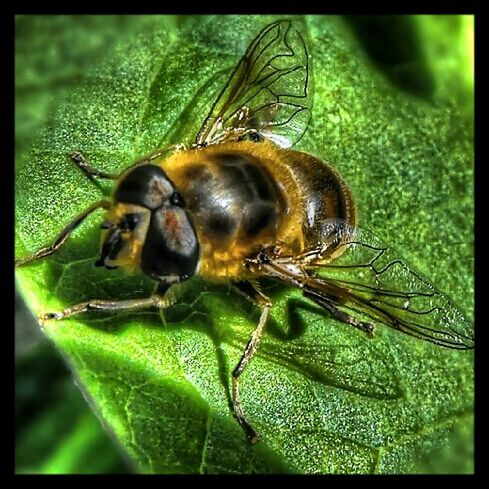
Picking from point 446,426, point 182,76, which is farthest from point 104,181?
point 446,426

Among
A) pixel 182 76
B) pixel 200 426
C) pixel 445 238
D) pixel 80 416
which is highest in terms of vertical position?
pixel 182 76

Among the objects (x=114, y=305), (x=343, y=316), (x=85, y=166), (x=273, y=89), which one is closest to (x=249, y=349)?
(x=343, y=316)

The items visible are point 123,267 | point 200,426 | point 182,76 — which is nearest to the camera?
point 200,426

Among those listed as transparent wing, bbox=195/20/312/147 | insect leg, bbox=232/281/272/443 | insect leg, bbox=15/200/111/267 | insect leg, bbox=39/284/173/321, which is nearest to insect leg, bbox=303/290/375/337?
insect leg, bbox=232/281/272/443

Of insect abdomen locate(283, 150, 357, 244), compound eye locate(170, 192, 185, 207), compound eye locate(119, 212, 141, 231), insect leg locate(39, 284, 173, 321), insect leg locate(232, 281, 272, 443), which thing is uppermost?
compound eye locate(170, 192, 185, 207)

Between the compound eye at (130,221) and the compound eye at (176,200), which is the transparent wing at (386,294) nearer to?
the compound eye at (176,200)

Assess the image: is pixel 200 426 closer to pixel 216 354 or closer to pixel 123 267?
pixel 216 354

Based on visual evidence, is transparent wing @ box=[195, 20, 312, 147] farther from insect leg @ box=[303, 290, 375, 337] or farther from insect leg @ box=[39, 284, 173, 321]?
insect leg @ box=[39, 284, 173, 321]

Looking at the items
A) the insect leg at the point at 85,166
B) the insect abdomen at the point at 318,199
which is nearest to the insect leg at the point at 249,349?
the insect abdomen at the point at 318,199
